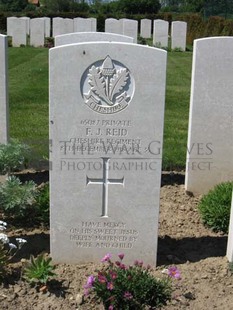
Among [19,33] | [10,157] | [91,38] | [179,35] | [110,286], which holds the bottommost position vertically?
[110,286]

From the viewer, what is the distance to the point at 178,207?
5.33m

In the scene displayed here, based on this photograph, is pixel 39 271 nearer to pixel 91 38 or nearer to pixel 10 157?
pixel 10 157

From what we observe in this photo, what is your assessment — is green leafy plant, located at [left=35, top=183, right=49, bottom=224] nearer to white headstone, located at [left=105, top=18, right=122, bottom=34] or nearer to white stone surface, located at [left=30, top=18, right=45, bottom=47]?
white stone surface, located at [left=30, top=18, right=45, bottom=47]

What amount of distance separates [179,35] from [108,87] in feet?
65.8

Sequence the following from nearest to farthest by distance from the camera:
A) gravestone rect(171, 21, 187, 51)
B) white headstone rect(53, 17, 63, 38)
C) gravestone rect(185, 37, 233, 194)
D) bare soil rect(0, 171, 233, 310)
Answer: bare soil rect(0, 171, 233, 310), gravestone rect(185, 37, 233, 194), gravestone rect(171, 21, 187, 51), white headstone rect(53, 17, 63, 38)

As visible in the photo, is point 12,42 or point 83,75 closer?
point 83,75

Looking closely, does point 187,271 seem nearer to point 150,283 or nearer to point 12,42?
point 150,283

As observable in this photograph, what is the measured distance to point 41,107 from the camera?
986 cm

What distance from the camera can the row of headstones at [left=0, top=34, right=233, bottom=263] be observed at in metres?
3.68

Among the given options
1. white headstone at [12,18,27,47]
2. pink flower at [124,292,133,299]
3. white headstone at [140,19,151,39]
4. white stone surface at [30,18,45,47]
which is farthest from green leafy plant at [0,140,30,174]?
white headstone at [140,19,151,39]

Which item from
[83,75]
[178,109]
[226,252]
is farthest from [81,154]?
[178,109]

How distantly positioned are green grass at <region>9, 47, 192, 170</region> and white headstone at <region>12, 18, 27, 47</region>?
17.5 feet

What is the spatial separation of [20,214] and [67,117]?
4.44 feet

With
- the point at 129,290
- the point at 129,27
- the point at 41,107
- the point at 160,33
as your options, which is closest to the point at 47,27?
the point at 129,27
